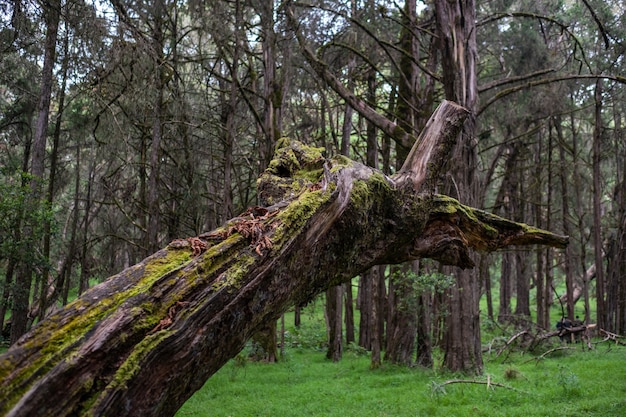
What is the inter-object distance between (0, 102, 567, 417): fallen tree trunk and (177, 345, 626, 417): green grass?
543 centimetres

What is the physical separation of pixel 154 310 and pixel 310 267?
0.98m

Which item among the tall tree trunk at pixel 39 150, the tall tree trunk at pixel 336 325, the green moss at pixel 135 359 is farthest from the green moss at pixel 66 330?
the tall tree trunk at pixel 336 325

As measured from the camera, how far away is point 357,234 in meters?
3.16

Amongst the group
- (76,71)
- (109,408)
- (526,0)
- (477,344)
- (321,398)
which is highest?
(526,0)

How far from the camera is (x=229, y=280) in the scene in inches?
92.4

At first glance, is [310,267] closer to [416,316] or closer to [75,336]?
[75,336]

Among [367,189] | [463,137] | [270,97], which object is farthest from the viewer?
[270,97]

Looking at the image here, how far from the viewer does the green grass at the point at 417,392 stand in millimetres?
8408

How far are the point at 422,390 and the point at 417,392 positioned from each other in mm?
194

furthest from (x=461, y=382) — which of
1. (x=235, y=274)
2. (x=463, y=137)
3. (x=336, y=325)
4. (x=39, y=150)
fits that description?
(x=39, y=150)

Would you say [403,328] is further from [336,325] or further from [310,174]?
[310,174]

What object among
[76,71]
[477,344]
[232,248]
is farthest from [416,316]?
[232,248]

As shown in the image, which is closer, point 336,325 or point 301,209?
point 301,209

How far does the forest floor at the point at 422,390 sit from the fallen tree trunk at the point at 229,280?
544cm
